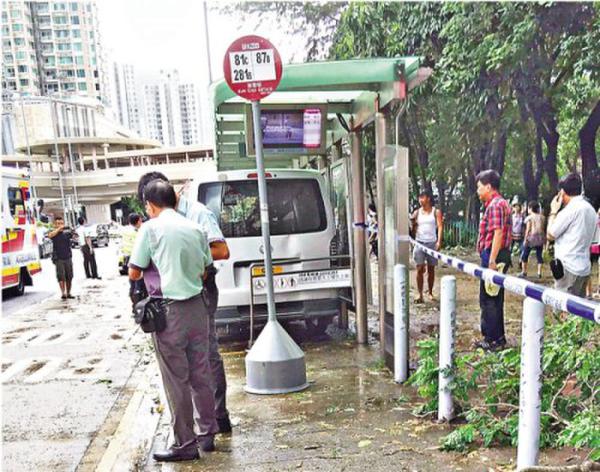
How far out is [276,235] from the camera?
6.36 metres

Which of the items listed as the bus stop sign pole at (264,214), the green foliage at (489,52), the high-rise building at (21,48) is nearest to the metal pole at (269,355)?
the bus stop sign pole at (264,214)

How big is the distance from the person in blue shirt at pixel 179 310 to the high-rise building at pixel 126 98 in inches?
5036

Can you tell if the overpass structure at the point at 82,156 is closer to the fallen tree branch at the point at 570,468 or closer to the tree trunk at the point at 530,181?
the tree trunk at the point at 530,181

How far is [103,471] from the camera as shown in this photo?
354cm

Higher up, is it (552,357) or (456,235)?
(552,357)

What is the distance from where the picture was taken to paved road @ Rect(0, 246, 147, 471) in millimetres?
4125

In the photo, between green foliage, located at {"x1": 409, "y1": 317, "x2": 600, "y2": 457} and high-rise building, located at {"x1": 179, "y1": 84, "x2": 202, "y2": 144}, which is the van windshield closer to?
green foliage, located at {"x1": 409, "y1": 317, "x2": 600, "y2": 457}

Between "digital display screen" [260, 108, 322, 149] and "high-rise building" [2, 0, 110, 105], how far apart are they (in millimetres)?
111234

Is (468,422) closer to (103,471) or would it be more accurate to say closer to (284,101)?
(103,471)

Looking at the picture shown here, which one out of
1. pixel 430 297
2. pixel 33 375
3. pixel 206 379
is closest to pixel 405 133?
pixel 430 297

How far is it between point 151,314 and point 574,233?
13.1ft

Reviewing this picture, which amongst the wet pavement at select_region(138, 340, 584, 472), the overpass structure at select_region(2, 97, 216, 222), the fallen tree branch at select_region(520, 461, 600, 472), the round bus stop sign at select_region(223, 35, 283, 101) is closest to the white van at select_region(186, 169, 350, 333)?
the wet pavement at select_region(138, 340, 584, 472)

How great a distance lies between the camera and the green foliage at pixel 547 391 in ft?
9.69

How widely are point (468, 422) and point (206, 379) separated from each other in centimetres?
183
